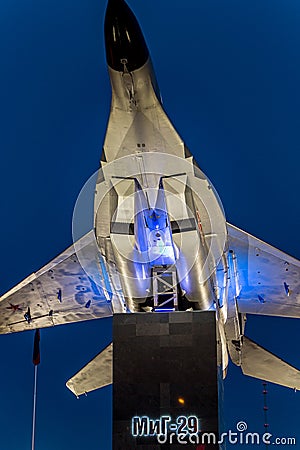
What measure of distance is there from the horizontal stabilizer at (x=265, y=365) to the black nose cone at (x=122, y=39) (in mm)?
7182

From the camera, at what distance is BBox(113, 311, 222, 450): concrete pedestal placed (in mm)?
8422

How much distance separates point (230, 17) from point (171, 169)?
105ft

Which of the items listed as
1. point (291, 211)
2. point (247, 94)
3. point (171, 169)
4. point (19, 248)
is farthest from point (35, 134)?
point (171, 169)

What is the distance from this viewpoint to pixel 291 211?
95.6ft

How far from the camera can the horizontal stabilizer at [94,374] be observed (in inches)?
512

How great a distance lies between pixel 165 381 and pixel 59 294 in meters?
3.91

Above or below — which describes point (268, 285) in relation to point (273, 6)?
below

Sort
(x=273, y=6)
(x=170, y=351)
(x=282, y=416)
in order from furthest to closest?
(x=273, y=6) → (x=282, y=416) → (x=170, y=351)

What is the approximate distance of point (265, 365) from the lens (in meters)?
13.4

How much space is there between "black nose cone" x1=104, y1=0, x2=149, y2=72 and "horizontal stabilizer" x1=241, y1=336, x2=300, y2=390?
718cm

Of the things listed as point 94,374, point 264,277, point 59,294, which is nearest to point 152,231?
point 264,277

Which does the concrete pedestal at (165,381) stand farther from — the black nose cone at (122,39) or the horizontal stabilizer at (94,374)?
the horizontal stabilizer at (94,374)

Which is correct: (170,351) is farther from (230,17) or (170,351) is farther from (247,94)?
(230,17)

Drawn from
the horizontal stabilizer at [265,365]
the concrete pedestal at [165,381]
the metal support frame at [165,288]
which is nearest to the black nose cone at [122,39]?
the metal support frame at [165,288]
